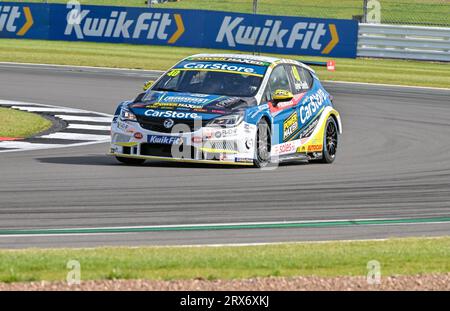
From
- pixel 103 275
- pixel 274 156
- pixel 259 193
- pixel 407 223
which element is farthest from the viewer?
pixel 274 156

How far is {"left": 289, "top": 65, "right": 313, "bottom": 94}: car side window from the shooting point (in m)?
15.8

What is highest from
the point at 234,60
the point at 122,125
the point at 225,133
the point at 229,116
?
the point at 234,60

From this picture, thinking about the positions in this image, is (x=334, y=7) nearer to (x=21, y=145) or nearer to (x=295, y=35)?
(x=295, y=35)

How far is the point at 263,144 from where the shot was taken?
14523 mm

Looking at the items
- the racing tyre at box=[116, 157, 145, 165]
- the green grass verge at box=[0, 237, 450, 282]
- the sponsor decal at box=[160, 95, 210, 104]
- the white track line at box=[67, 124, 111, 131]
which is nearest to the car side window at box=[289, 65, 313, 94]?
the sponsor decal at box=[160, 95, 210, 104]

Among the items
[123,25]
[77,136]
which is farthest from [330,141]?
[123,25]

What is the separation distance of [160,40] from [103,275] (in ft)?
98.2

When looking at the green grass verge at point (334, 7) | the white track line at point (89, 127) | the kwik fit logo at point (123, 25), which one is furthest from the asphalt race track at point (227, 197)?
the green grass verge at point (334, 7)

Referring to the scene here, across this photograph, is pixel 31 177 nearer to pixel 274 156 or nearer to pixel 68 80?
pixel 274 156

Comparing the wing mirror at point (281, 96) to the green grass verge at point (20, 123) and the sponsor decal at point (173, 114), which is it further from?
the green grass verge at point (20, 123)

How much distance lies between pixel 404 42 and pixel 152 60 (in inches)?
305

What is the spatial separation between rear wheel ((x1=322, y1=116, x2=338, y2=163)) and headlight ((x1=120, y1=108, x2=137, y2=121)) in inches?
113
